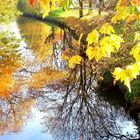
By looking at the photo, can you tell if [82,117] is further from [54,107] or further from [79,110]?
[54,107]

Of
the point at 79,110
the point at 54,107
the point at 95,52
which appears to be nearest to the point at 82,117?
the point at 79,110

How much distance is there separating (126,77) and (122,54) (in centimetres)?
1590

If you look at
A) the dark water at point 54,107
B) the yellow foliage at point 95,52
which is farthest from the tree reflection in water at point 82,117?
the yellow foliage at point 95,52

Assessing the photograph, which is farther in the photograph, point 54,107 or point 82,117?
point 54,107

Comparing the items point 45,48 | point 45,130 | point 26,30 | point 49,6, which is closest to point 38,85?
point 45,130

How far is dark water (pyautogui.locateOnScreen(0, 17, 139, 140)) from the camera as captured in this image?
17.0 m

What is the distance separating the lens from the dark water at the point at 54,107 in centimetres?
1695

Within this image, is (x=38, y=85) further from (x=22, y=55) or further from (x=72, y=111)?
(x=22, y=55)

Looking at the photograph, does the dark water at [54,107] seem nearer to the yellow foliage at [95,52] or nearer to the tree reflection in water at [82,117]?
the tree reflection in water at [82,117]

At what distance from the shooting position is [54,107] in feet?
65.2

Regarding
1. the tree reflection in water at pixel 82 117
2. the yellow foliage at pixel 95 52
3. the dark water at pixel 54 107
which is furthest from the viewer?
the dark water at pixel 54 107

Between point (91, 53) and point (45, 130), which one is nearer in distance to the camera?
point (91, 53)

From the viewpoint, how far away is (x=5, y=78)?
2531cm

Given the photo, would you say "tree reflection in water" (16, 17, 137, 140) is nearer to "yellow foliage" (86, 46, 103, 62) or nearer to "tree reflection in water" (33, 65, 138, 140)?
"tree reflection in water" (33, 65, 138, 140)
